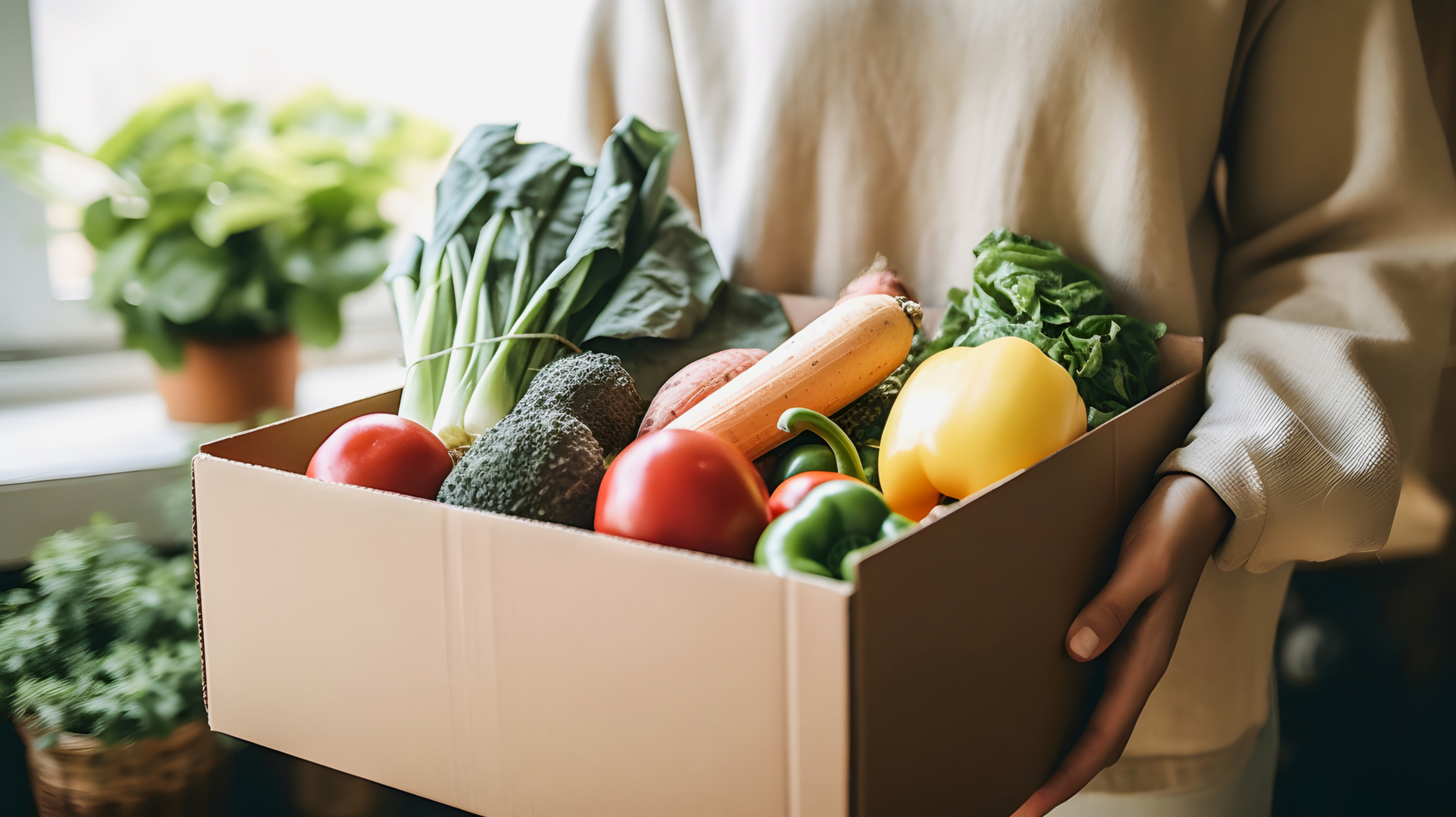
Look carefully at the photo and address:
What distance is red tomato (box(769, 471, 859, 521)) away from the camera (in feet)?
2.19

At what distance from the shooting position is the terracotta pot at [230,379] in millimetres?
1415

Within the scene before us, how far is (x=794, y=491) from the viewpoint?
673 mm

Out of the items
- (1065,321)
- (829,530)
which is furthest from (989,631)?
(1065,321)

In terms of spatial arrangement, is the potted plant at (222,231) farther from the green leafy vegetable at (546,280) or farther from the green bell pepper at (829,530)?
the green bell pepper at (829,530)

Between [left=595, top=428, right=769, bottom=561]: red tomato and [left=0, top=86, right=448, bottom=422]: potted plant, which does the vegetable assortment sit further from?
[left=0, top=86, right=448, bottom=422]: potted plant

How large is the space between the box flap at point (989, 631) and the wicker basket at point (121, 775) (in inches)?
44.8

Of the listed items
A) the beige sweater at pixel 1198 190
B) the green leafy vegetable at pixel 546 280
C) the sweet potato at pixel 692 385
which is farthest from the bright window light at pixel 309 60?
the sweet potato at pixel 692 385

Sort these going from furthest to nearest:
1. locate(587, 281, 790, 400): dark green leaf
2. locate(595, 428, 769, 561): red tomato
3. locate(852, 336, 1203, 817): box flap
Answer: locate(587, 281, 790, 400): dark green leaf, locate(595, 428, 769, 561): red tomato, locate(852, 336, 1203, 817): box flap

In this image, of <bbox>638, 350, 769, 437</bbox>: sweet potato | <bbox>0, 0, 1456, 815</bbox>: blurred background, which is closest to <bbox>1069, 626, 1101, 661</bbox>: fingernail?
<bbox>638, 350, 769, 437</bbox>: sweet potato

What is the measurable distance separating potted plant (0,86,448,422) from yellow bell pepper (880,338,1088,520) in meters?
1.04

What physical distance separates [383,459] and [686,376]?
0.93ft

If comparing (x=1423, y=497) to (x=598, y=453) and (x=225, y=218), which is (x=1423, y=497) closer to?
(x=598, y=453)

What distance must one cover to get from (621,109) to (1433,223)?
832 millimetres

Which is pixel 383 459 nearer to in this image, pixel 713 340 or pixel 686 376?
pixel 686 376
